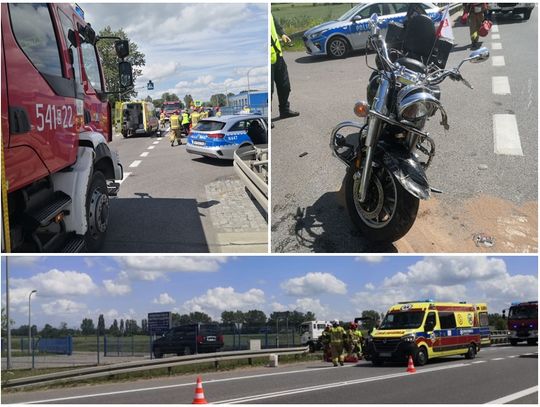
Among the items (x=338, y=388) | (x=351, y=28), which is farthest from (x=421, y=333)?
(x=351, y=28)

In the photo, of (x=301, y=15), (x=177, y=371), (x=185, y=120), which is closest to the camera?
(x=301, y=15)

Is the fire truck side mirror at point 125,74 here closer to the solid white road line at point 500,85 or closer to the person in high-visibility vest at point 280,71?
the person in high-visibility vest at point 280,71

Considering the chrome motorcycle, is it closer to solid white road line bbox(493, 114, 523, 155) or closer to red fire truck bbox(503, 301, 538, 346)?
solid white road line bbox(493, 114, 523, 155)

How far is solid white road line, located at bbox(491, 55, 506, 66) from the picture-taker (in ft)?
33.7

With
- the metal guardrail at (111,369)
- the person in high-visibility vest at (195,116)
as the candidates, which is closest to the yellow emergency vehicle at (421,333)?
the metal guardrail at (111,369)

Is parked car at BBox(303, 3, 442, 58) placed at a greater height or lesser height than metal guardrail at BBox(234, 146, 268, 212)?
greater

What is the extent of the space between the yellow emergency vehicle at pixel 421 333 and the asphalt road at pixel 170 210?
205 inches

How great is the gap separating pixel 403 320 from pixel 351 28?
755 centimetres

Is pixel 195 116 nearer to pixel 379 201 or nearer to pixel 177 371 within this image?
pixel 177 371

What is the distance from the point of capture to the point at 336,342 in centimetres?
1469

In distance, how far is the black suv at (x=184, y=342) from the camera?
18.8 meters

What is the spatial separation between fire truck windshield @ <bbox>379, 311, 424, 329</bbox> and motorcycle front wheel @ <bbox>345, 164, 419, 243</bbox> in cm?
716

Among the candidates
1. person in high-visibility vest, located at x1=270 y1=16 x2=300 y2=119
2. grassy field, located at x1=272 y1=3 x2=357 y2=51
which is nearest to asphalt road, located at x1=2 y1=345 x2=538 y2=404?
person in high-visibility vest, located at x1=270 y1=16 x2=300 y2=119

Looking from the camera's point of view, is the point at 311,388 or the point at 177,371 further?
the point at 177,371
